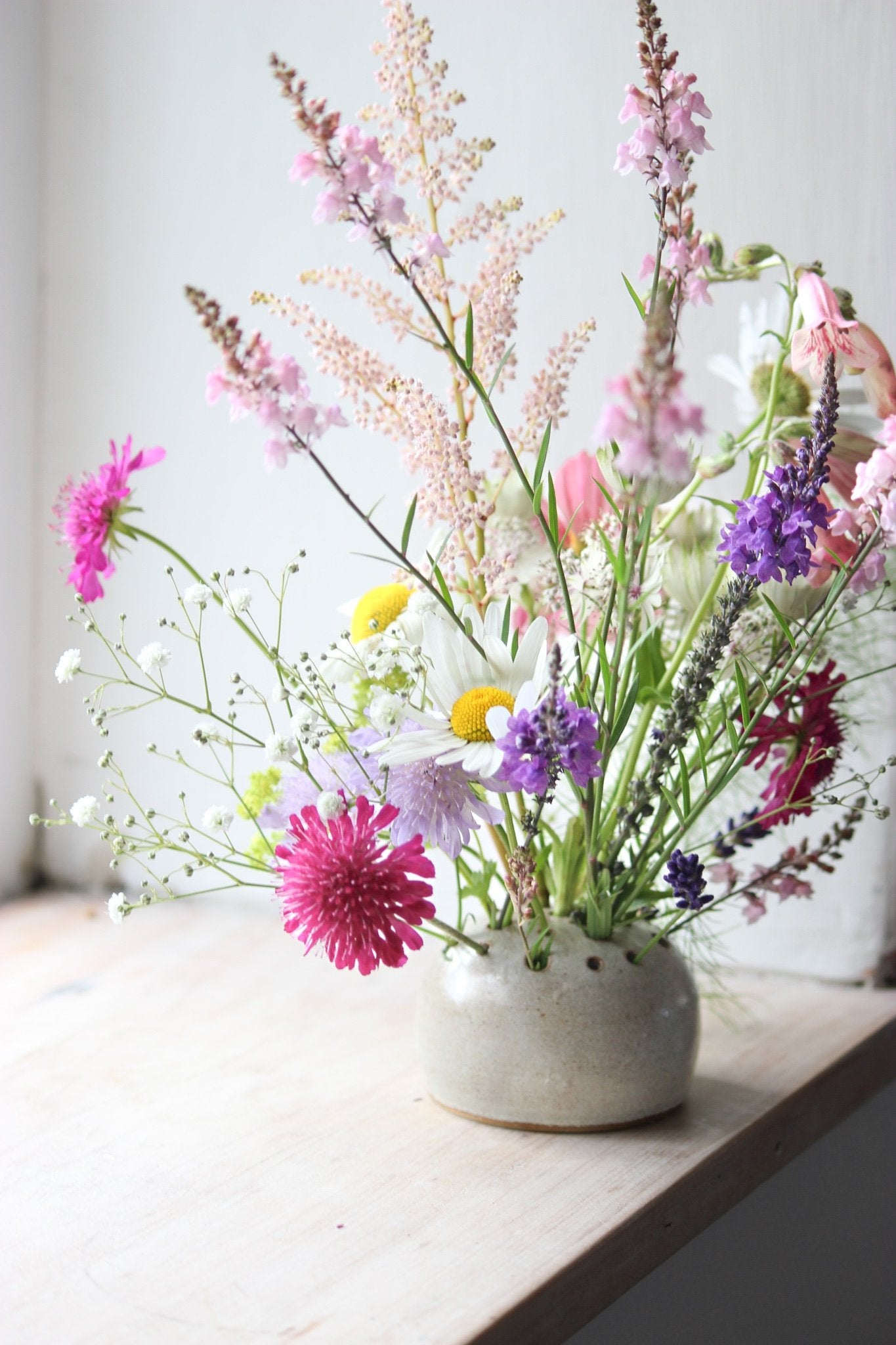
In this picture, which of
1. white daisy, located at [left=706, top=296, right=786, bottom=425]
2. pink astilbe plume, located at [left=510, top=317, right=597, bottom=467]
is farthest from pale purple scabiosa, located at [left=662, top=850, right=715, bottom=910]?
white daisy, located at [left=706, top=296, right=786, bottom=425]

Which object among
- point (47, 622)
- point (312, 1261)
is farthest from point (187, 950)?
point (312, 1261)

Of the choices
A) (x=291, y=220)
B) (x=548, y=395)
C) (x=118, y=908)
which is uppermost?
(x=291, y=220)

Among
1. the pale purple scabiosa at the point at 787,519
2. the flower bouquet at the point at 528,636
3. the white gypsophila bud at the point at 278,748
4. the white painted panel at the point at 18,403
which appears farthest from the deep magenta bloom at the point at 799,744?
the white painted panel at the point at 18,403

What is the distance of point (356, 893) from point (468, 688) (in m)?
0.10

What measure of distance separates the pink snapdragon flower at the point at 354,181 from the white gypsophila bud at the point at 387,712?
0.59ft

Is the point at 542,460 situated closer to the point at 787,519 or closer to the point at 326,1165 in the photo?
the point at 787,519

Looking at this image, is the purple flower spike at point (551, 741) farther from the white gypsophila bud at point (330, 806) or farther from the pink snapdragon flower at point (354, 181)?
the pink snapdragon flower at point (354, 181)

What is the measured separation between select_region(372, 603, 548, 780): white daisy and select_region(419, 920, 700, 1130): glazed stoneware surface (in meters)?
0.14

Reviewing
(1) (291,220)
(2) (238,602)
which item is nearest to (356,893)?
(2) (238,602)

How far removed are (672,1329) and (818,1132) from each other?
0.54ft

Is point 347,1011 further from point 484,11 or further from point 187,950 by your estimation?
point 484,11

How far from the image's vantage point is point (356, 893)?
50 cm

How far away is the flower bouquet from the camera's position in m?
0.51

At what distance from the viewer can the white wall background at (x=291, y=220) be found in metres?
0.85
